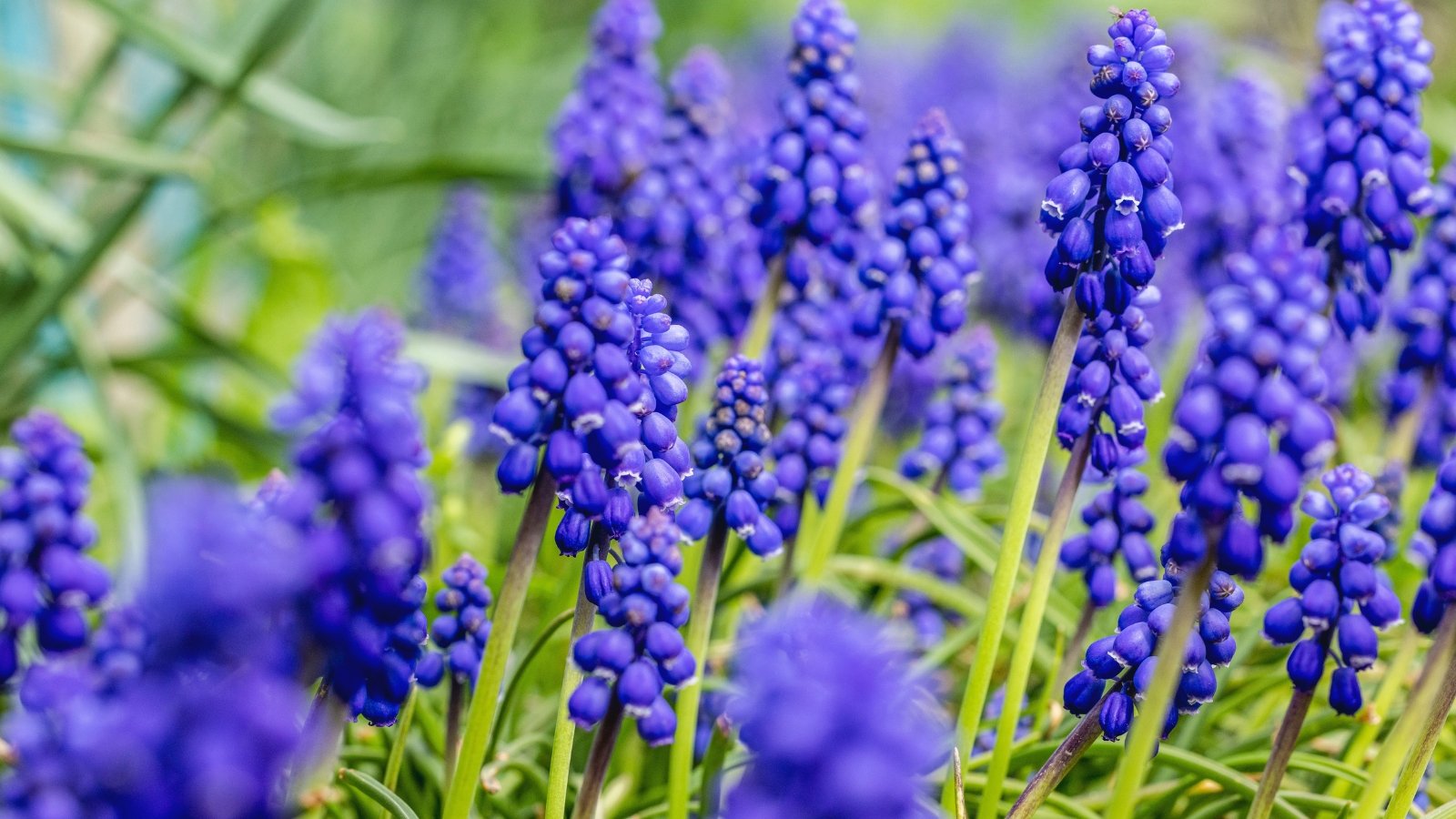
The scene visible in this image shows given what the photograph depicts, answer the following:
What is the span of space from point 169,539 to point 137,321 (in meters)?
10.4

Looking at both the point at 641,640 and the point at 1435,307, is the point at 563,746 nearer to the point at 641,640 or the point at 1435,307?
the point at 641,640

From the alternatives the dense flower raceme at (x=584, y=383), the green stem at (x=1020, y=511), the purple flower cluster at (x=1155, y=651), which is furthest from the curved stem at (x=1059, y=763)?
the dense flower raceme at (x=584, y=383)

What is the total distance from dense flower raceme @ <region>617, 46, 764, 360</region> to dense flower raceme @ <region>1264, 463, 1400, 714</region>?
88.1 inches

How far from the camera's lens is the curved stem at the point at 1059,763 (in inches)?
97.9

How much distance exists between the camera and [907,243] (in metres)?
3.45

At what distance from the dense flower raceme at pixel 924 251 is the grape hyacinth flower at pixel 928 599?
87cm

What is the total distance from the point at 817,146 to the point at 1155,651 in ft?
5.64

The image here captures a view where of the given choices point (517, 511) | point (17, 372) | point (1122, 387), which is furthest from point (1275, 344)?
point (17, 372)

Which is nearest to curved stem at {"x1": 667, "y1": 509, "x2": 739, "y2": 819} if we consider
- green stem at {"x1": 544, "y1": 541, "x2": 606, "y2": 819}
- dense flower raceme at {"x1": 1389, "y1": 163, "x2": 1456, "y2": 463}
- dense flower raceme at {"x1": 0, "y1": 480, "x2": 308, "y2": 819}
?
green stem at {"x1": 544, "y1": 541, "x2": 606, "y2": 819}

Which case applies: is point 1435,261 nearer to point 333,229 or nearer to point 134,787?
point 134,787

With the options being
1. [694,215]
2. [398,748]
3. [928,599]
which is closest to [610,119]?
[694,215]

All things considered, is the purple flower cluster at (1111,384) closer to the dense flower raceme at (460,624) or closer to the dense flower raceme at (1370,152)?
the dense flower raceme at (1370,152)

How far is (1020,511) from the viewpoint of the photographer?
2684 millimetres

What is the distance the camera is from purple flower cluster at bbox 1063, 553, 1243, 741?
2.41m
